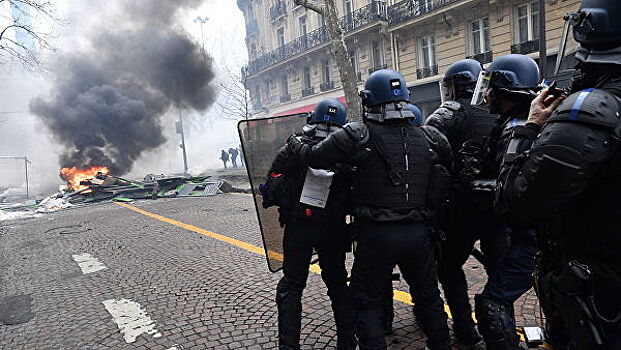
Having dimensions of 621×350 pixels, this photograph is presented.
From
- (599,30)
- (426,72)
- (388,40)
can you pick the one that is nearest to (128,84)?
(388,40)

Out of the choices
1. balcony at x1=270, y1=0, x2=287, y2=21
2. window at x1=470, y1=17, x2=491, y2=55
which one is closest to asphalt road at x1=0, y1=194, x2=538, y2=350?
window at x1=470, y1=17, x2=491, y2=55

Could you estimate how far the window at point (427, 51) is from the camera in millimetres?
17250

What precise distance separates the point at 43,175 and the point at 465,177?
29.7 m

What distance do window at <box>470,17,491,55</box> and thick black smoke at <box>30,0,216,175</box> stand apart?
14576mm

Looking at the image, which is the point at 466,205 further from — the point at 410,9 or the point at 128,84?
the point at 128,84

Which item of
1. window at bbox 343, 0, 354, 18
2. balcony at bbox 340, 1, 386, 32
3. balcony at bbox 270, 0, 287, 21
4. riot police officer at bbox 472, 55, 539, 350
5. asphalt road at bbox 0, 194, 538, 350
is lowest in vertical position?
asphalt road at bbox 0, 194, 538, 350

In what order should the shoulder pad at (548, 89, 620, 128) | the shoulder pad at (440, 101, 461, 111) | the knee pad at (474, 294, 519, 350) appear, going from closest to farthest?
the shoulder pad at (548, 89, 620, 128) < the knee pad at (474, 294, 519, 350) < the shoulder pad at (440, 101, 461, 111)

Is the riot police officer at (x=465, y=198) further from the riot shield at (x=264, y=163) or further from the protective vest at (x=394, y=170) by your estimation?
the riot shield at (x=264, y=163)

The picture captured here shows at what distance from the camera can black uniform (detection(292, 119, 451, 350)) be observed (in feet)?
7.35

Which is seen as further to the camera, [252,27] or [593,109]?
[252,27]

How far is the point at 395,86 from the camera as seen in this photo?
241 cm

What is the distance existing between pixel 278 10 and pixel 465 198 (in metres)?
27.3

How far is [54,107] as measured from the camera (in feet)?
70.5

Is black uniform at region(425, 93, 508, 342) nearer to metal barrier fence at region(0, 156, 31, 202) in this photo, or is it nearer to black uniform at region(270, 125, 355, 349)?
black uniform at region(270, 125, 355, 349)
